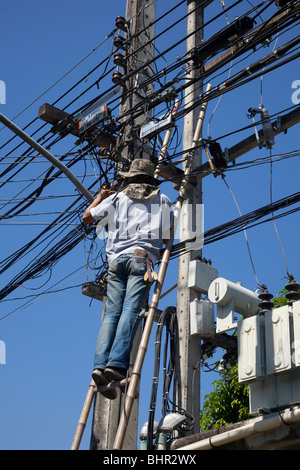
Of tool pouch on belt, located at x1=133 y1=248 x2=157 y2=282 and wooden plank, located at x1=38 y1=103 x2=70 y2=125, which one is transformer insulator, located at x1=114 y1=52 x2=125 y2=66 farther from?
tool pouch on belt, located at x1=133 y1=248 x2=157 y2=282

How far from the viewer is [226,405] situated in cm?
1755

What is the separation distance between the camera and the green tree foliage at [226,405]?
17344 millimetres

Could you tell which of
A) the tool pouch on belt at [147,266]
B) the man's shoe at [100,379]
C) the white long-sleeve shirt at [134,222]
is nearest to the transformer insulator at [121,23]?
the white long-sleeve shirt at [134,222]

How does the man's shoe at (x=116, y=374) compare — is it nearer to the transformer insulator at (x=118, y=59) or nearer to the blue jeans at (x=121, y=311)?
the blue jeans at (x=121, y=311)

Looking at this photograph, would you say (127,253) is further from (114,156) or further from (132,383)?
(114,156)

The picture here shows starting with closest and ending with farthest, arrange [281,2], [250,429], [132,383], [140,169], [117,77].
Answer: [132,383], [250,429], [140,169], [281,2], [117,77]

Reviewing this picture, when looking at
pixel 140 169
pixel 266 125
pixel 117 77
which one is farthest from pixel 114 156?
pixel 266 125

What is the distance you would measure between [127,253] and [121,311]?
22.3 inches

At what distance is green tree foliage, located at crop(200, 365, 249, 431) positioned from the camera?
683 inches

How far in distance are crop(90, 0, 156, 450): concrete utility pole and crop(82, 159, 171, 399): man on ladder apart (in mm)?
854

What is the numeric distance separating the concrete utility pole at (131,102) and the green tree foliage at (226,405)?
30.4 ft

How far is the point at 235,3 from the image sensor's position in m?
7.85

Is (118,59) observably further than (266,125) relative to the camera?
Yes

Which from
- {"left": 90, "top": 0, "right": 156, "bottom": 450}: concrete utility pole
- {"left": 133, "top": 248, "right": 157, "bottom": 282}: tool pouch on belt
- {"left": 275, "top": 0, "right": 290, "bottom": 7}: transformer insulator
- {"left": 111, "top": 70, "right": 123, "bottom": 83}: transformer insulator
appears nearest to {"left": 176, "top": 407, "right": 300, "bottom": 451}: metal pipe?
{"left": 90, "top": 0, "right": 156, "bottom": 450}: concrete utility pole
